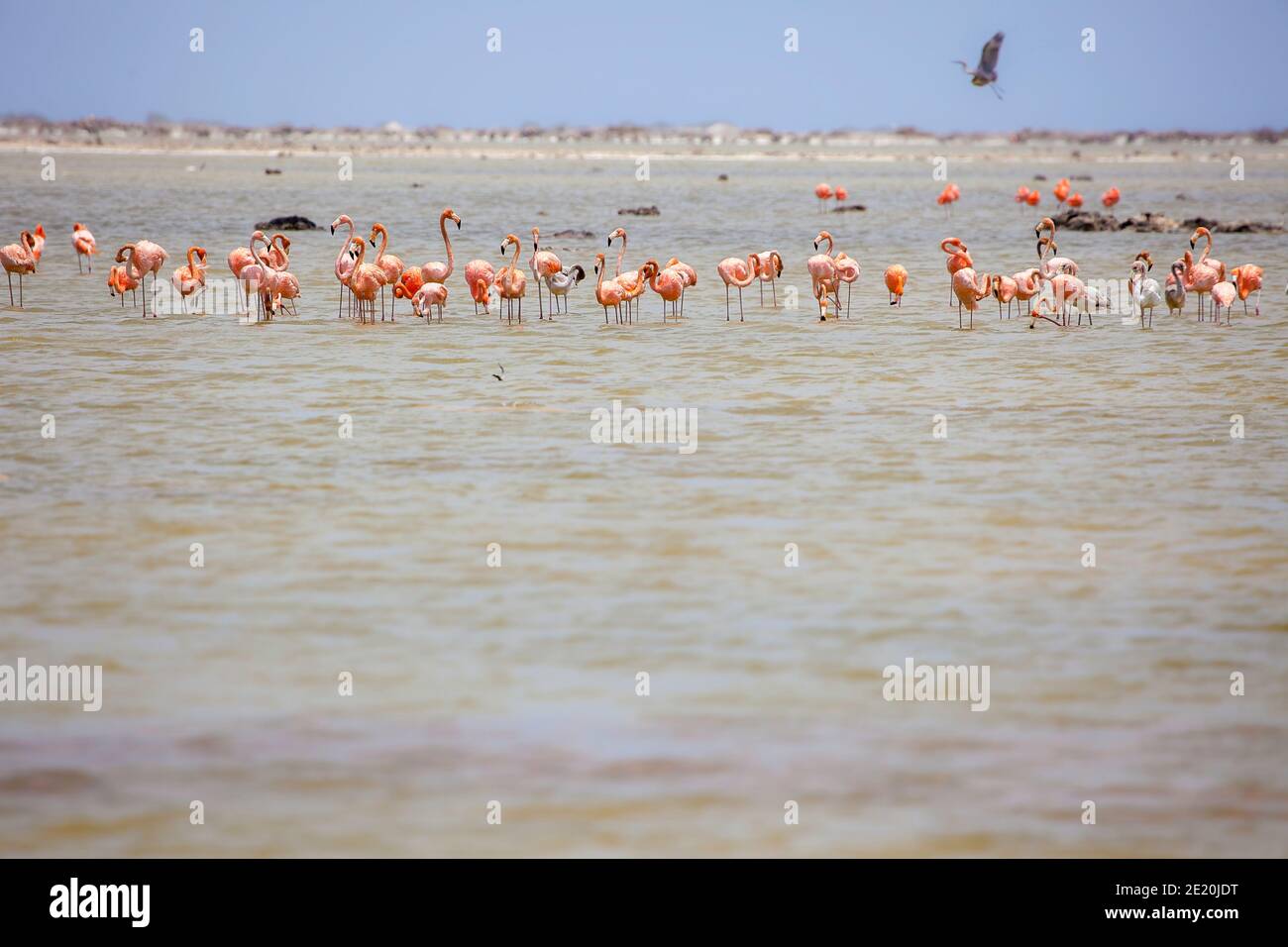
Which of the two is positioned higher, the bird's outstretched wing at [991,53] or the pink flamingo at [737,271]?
the bird's outstretched wing at [991,53]

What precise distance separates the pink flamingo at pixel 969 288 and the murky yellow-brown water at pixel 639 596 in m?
1.27

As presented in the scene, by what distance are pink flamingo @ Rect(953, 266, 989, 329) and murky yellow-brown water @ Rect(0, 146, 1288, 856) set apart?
4.16 ft

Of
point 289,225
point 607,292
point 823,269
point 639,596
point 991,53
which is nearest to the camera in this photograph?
point 639,596

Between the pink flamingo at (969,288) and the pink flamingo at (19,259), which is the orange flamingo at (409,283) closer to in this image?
the pink flamingo at (19,259)

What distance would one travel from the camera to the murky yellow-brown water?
5340 millimetres

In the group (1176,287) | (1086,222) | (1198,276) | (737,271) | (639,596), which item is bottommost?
(639,596)

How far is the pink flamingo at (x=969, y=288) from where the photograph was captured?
17.1 metres

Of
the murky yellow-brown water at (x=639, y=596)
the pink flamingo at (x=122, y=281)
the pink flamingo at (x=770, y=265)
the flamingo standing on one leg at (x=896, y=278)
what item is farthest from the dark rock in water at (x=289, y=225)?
the murky yellow-brown water at (x=639, y=596)

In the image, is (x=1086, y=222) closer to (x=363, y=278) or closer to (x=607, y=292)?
(x=607, y=292)

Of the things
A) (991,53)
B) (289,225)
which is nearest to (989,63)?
(991,53)

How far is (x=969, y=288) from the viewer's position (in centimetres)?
1712

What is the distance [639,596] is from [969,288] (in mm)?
10559

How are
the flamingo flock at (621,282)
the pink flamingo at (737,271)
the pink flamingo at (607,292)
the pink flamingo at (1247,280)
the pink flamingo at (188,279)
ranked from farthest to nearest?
the pink flamingo at (1247,280) → the pink flamingo at (188,279) → the pink flamingo at (737,271) → the flamingo flock at (621,282) → the pink flamingo at (607,292)

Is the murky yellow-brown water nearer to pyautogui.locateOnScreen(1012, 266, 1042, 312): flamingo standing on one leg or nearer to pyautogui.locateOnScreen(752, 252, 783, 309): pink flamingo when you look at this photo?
pyautogui.locateOnScreen(752, 252, 783, 309): pink flamingo
